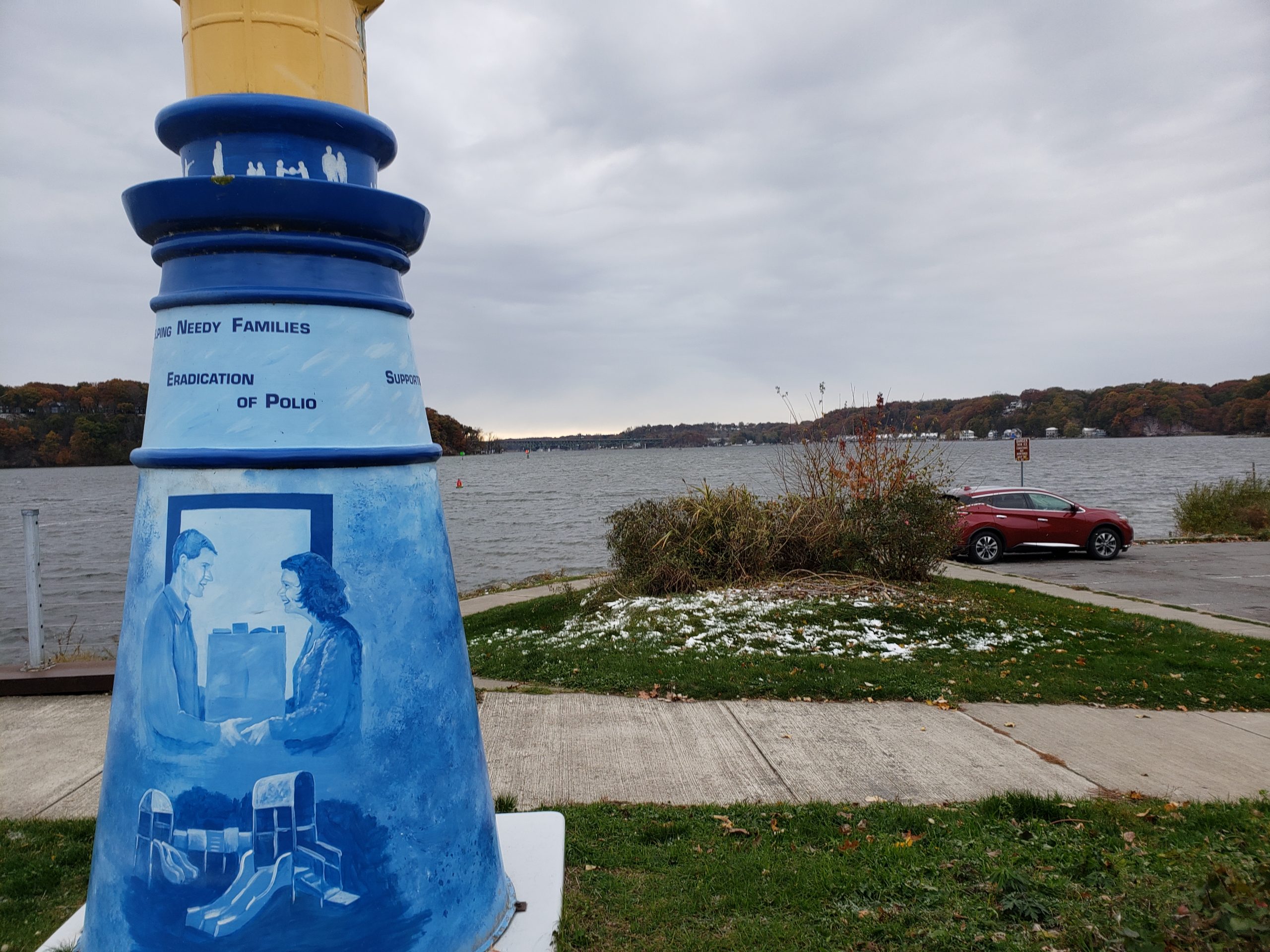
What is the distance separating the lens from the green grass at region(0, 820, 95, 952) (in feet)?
10.9

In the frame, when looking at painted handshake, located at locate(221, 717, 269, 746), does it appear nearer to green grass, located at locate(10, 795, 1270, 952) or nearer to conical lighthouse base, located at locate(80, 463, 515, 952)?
conical lighthouse base, located at locate(80, 463, 515, 952)

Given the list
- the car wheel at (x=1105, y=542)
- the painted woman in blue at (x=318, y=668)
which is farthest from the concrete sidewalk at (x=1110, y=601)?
the painted woman in blue at (x=318, y=668)

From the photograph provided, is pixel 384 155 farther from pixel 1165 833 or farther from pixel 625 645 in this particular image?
pixel 625 645

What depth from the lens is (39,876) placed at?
12.2ft

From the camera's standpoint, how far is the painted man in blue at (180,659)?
1.98 metres

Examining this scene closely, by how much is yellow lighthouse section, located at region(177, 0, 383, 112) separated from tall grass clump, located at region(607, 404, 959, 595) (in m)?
9.34

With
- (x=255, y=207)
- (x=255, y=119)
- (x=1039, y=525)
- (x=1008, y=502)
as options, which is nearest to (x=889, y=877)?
(x=255, y=207)

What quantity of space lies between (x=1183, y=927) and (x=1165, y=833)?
5.36ft

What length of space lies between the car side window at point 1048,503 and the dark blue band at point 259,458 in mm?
17849

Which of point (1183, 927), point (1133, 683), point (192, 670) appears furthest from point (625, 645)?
point (192, 670)

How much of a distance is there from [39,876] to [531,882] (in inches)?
100

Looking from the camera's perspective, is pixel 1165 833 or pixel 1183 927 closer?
pixel 1183 927

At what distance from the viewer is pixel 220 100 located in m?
2.07

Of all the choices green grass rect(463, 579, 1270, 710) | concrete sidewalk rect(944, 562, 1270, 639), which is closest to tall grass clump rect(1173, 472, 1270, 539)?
concrete sidewalk rect(944, 562, 1270, 639)
